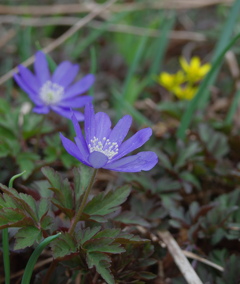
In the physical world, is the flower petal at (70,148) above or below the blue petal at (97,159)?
above

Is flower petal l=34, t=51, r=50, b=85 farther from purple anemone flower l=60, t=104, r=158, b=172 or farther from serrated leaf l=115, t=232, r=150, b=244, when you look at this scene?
serrated leaf l=115, t=232, r=150, b=244

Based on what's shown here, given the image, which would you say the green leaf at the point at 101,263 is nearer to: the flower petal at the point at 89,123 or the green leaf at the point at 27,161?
the flower petal at the point at 89,123

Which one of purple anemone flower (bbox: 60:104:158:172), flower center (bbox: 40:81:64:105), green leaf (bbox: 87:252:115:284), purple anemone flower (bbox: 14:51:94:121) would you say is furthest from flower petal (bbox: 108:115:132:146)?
flower center (bbox: 40:81:64:105)

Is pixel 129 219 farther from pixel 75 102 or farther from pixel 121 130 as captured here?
pixel 75 102

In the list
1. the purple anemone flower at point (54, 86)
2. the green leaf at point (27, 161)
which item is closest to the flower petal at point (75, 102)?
the purple anemone flower at point (54, 86)

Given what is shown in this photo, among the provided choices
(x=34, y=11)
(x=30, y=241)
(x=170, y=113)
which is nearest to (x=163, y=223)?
(x=30, y=241)

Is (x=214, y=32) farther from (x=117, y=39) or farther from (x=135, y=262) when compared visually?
(x=135, y=262)

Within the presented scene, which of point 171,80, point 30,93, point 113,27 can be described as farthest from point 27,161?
point 113,27
